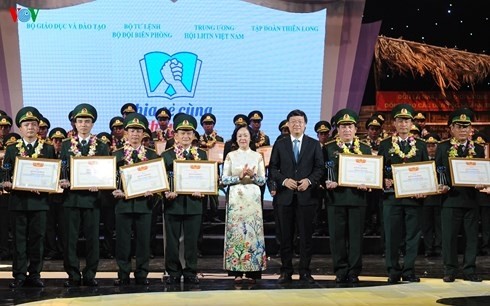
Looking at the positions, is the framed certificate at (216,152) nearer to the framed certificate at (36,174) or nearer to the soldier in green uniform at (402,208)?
the soldier in green uniform at (402,208)

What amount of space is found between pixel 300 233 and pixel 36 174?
2614 mm

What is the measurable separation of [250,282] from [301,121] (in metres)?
1.67

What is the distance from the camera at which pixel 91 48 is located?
38.7 feet

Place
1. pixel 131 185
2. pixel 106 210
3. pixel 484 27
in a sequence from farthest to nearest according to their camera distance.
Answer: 1. pixel 484 27
2. pixel 106 210
3. pixel 131 185

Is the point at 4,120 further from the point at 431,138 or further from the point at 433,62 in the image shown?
the point at 433,62

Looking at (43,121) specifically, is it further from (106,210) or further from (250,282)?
(250,282)

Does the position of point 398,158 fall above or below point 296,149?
below

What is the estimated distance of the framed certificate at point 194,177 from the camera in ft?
26.2

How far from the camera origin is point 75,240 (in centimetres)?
788

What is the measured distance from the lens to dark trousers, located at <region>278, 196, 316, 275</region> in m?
8.15

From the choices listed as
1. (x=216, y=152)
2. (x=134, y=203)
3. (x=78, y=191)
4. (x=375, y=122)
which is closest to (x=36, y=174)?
(x=78, y=191)

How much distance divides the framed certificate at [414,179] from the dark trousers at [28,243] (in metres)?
3.45

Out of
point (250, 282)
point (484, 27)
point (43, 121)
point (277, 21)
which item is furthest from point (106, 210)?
point (484, 27)

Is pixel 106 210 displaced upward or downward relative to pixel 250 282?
upward
